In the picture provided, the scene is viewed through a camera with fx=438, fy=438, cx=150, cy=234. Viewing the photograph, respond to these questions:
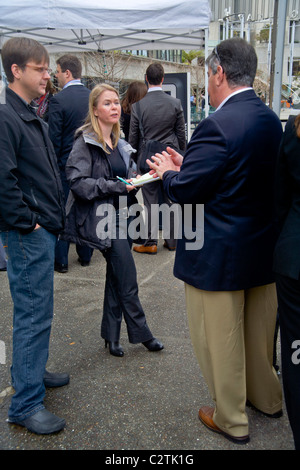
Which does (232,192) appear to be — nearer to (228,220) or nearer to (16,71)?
(228,220)

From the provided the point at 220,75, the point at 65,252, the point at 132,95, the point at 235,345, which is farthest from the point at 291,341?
the point at 132,95

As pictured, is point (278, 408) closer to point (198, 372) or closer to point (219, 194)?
point (198, 372)

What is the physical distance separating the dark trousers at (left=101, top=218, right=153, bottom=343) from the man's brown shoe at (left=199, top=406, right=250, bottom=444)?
0.83 m

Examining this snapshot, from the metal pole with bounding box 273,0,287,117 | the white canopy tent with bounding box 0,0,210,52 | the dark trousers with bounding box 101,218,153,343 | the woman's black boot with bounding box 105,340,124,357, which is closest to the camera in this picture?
the dark trousers with bounding box 101,218,153,343

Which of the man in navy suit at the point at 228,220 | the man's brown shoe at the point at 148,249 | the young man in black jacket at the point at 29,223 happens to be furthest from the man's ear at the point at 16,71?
the man's brown shoe at the point at 148,249

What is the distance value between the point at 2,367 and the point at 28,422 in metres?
0.81

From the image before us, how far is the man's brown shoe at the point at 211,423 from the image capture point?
7.65 feet

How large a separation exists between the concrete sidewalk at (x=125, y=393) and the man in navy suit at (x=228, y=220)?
0.72 ft

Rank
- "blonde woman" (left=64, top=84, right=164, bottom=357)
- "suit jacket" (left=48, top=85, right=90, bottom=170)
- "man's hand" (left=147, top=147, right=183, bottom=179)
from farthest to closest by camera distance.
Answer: "suit jacket" (left=48, top=85, right=90, bottom=170), "blonde woman" (left=64, top=84, right=164, bottom=357), "man's hand" (left=147, top=147, right=183, bottom=179)

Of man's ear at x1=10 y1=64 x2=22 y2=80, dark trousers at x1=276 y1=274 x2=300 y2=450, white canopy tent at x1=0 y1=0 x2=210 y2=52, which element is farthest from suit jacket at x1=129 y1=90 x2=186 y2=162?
dark trousers at x1=276 y1=274 x2=300 y2=450

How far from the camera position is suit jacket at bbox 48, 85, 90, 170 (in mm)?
4840

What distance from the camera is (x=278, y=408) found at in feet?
8.43

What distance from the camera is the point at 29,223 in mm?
2268

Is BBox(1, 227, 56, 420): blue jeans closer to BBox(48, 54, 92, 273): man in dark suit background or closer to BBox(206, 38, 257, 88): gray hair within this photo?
BBox(206, 38, 257, 88): gray hair
